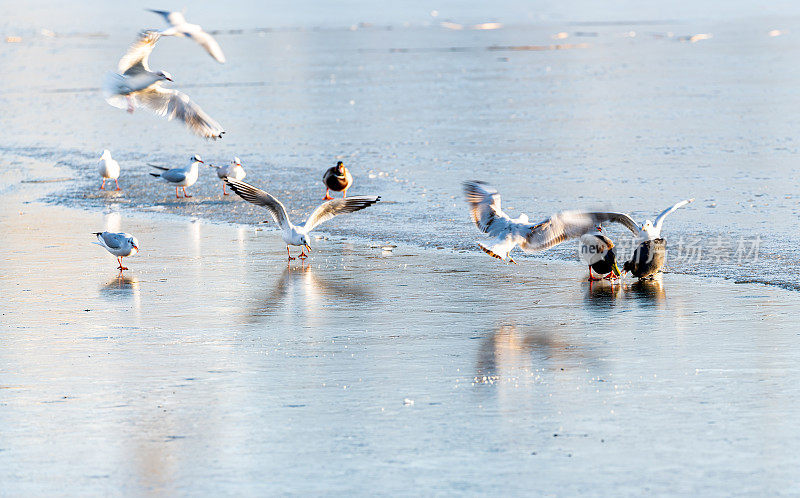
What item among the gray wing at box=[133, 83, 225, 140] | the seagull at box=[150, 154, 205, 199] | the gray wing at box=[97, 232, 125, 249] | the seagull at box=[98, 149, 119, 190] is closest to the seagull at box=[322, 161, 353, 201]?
the seagull at box=[150, 154, 205, 199]

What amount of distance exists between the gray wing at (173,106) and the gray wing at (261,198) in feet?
2.35

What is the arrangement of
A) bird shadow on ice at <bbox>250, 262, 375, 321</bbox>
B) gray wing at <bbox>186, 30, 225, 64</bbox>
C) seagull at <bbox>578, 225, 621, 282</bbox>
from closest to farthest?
bird shadow on ice at <bbox>250, 262, 375, 321</bbox>, seagull at <bbox>578, 225, 621, 282</bbox>, gray wing at <bbox>186, 30, 225, 64</bbox>

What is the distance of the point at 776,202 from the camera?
41.5ft

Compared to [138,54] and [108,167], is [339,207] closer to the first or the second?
[138,54]

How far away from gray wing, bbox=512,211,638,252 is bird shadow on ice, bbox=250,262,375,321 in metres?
1.49

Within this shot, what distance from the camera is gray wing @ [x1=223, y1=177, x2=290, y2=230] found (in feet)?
35.9

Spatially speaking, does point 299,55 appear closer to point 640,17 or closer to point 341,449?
point 640,17

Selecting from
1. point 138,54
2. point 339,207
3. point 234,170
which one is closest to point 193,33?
point 138,54

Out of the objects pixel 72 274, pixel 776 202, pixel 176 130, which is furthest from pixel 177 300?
pixel 176 130

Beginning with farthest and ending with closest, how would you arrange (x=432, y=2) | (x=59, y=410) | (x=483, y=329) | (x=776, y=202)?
(x=432, y=2), (x=776, y=202), (x=483, y=329), (x=59, y=410)

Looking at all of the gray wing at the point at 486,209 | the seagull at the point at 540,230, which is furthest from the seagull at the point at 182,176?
the seagull at the point at 540,230

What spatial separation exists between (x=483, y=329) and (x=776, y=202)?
590 cm

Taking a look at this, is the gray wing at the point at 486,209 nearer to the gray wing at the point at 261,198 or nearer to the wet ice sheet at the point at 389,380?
the wet ice sheet at the point at 389,380

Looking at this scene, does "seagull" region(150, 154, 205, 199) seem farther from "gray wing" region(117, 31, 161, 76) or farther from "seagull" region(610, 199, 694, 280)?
"seagull" region(610, 199, 694, 280)
